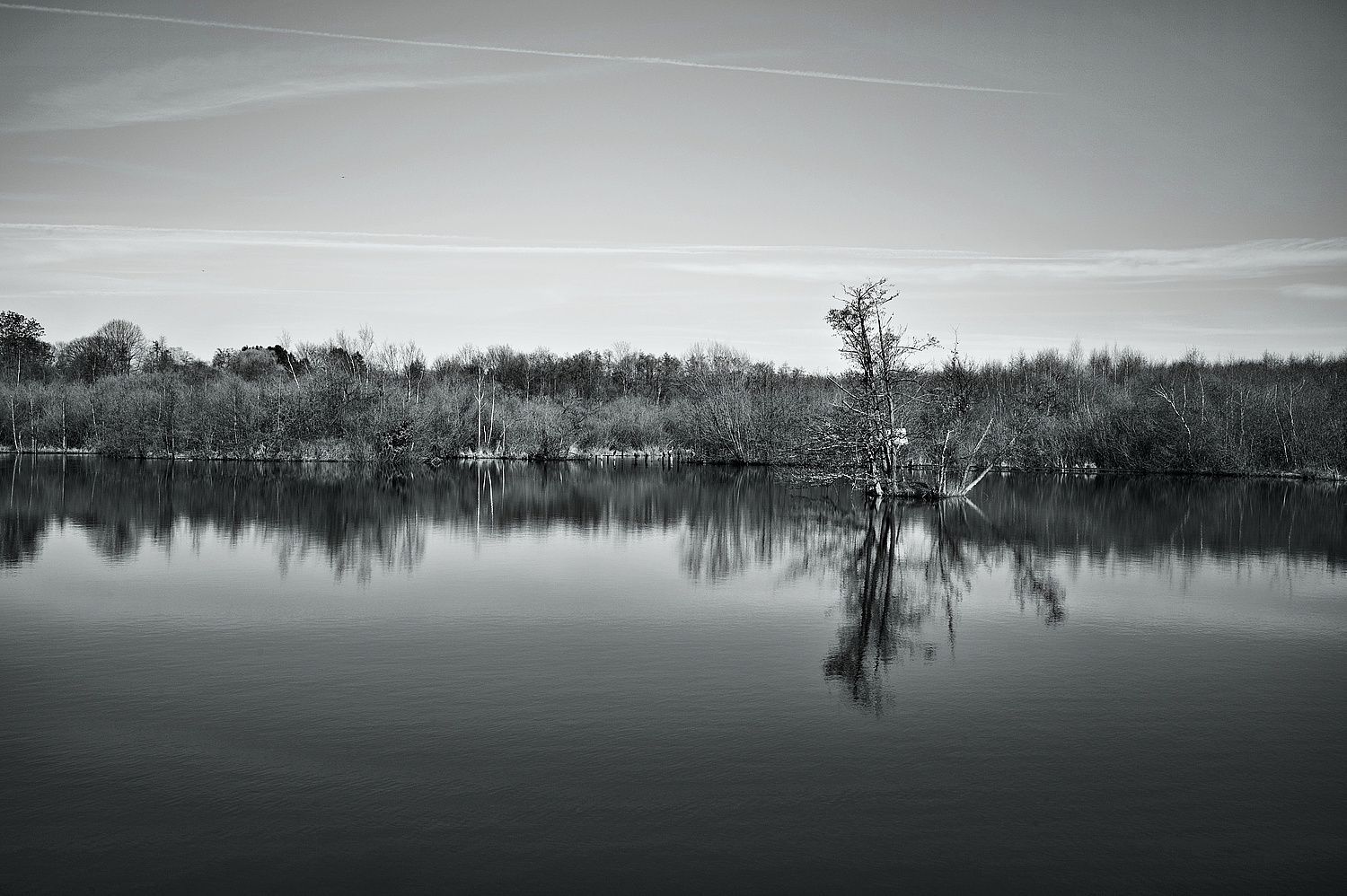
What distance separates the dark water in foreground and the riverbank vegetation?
14.9 m

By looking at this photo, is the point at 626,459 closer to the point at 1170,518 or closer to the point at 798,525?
the point at 1170,518

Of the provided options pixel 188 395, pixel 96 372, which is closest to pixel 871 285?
pixel 188 395

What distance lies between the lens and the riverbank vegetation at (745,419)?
3312 cm

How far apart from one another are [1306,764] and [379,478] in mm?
39326

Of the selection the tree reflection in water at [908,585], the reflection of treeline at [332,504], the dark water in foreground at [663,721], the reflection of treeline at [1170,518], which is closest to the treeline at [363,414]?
the reflection of treeline at [332,504]

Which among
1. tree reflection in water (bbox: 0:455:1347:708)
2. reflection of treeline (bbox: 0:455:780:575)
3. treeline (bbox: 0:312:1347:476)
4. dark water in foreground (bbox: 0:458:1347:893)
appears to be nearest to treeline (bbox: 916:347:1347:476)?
treeline (bbox: 0:312:1347:476)

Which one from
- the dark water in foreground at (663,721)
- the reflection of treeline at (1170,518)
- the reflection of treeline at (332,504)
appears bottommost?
the dark water in foreground at (663,721)

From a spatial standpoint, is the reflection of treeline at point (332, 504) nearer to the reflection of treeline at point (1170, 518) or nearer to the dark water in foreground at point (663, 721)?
the dark water in foreground at point (663, 721)

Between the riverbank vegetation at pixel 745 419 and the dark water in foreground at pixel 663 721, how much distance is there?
14.9 m

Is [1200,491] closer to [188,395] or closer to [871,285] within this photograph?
[871,285]

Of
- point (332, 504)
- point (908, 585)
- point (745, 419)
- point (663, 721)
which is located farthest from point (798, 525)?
point (745, 419)

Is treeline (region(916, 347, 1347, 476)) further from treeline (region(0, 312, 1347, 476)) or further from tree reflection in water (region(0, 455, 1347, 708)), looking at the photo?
tree reflection in water (region(0, 455, 1347, 708))

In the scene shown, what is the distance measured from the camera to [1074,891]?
5.66m

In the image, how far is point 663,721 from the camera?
8.33 meters
